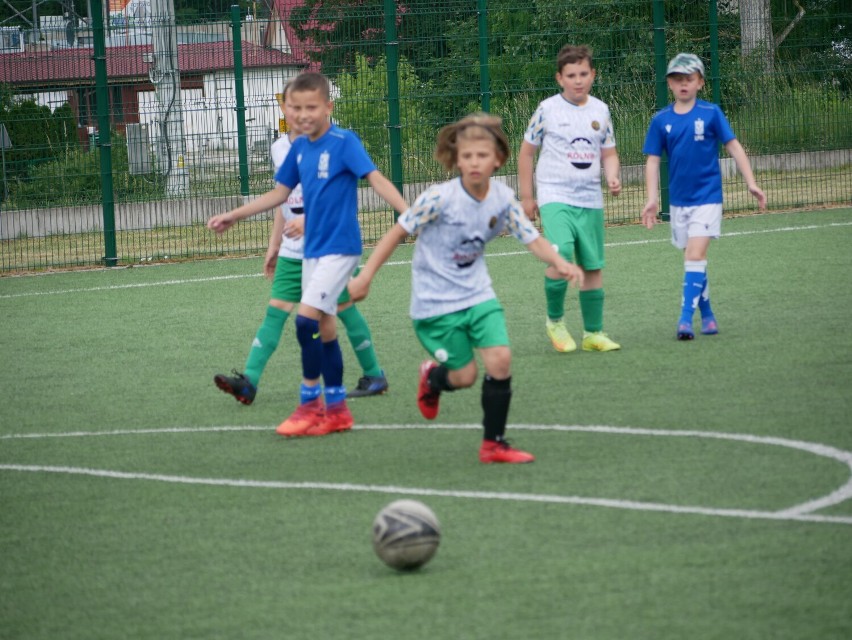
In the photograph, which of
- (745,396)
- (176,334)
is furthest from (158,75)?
(745,396)

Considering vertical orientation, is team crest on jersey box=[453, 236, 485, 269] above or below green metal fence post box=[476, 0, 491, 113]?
below

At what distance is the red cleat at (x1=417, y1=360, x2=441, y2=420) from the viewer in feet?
23.1

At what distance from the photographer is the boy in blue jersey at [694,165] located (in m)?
9.87

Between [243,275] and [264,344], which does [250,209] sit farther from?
[243,275]

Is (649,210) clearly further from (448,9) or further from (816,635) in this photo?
(448,9)

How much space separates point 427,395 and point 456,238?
36.1 inches

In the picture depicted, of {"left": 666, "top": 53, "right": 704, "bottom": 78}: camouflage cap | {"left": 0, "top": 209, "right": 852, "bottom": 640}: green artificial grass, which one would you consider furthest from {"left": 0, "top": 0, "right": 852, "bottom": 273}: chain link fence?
{"left": 666, "top": 53, "right": 704, "bottom": 78}: camouflage cap

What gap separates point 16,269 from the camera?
16453mm

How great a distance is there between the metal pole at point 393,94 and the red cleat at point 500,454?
1060 cm

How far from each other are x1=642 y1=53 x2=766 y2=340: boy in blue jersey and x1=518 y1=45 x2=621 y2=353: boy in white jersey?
0.45 meters

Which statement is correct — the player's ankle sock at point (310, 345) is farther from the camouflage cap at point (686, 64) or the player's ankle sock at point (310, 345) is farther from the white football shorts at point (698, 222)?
the camouflage cap at point (686, 64)

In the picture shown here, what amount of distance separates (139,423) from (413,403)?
5.26 ft

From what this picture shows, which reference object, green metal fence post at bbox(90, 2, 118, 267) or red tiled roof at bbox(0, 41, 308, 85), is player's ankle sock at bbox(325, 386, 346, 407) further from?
red tiled roof at bbox(0, 41, 308, 85)

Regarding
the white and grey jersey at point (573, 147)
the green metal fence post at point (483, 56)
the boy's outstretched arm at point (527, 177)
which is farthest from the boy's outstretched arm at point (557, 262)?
the green metal fence post at point (483, 56)
